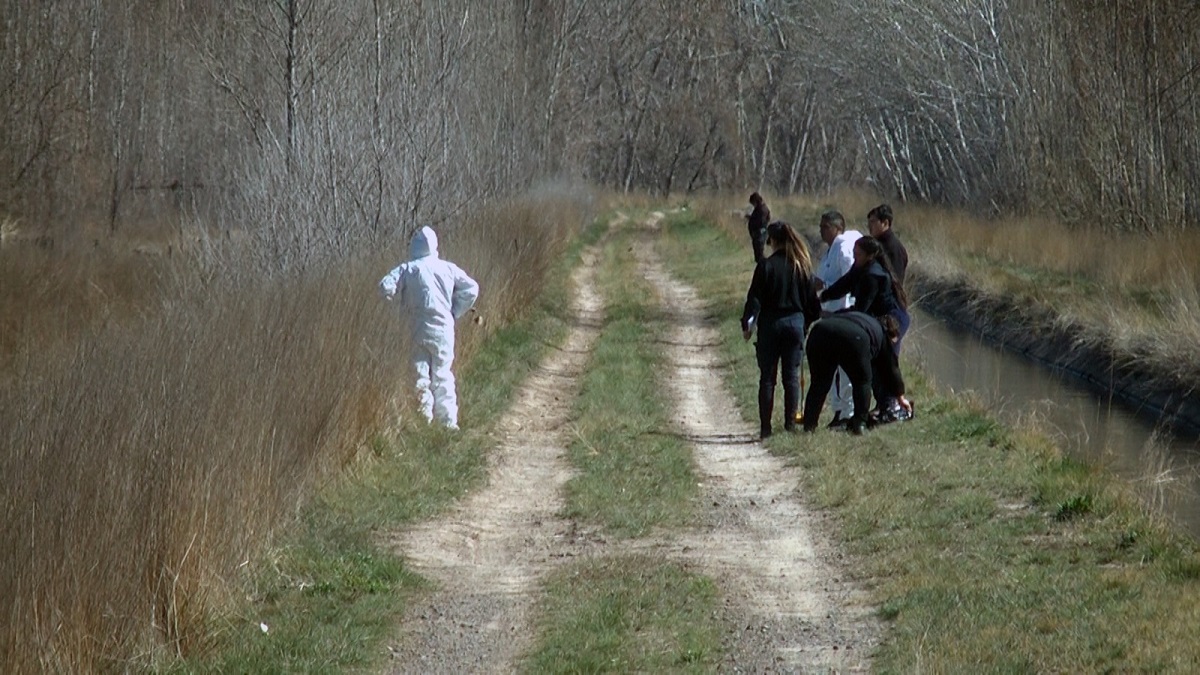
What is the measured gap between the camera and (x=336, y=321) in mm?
12008

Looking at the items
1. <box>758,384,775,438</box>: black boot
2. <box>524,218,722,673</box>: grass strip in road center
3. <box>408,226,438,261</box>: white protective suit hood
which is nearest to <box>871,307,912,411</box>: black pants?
<box>758,384,775,438</box>: black boot

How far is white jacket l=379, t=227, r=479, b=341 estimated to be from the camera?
13.3 metres

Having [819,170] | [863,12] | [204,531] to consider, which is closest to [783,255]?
[204,531]

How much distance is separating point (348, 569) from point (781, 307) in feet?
18.5

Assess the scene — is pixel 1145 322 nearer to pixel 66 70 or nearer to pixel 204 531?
pixel 204 531

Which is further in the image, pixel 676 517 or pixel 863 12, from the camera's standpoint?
pixel 863 12

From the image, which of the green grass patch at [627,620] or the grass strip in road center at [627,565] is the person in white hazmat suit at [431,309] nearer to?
the grass strip in road center at [627,565]

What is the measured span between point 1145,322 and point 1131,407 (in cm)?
210

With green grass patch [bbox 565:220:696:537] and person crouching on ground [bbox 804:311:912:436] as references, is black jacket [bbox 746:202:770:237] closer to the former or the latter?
green grass patch [bbox 565:220:696:537]

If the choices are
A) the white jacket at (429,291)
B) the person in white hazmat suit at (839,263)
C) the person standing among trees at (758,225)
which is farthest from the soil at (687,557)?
the person standing among trees at (758,225)

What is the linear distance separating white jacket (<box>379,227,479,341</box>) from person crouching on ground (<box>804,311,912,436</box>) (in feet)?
9.10

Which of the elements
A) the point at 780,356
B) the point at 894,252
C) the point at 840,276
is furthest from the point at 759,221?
the point at 780,356

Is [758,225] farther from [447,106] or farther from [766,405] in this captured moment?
[766,405]

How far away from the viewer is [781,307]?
44.4 ft
